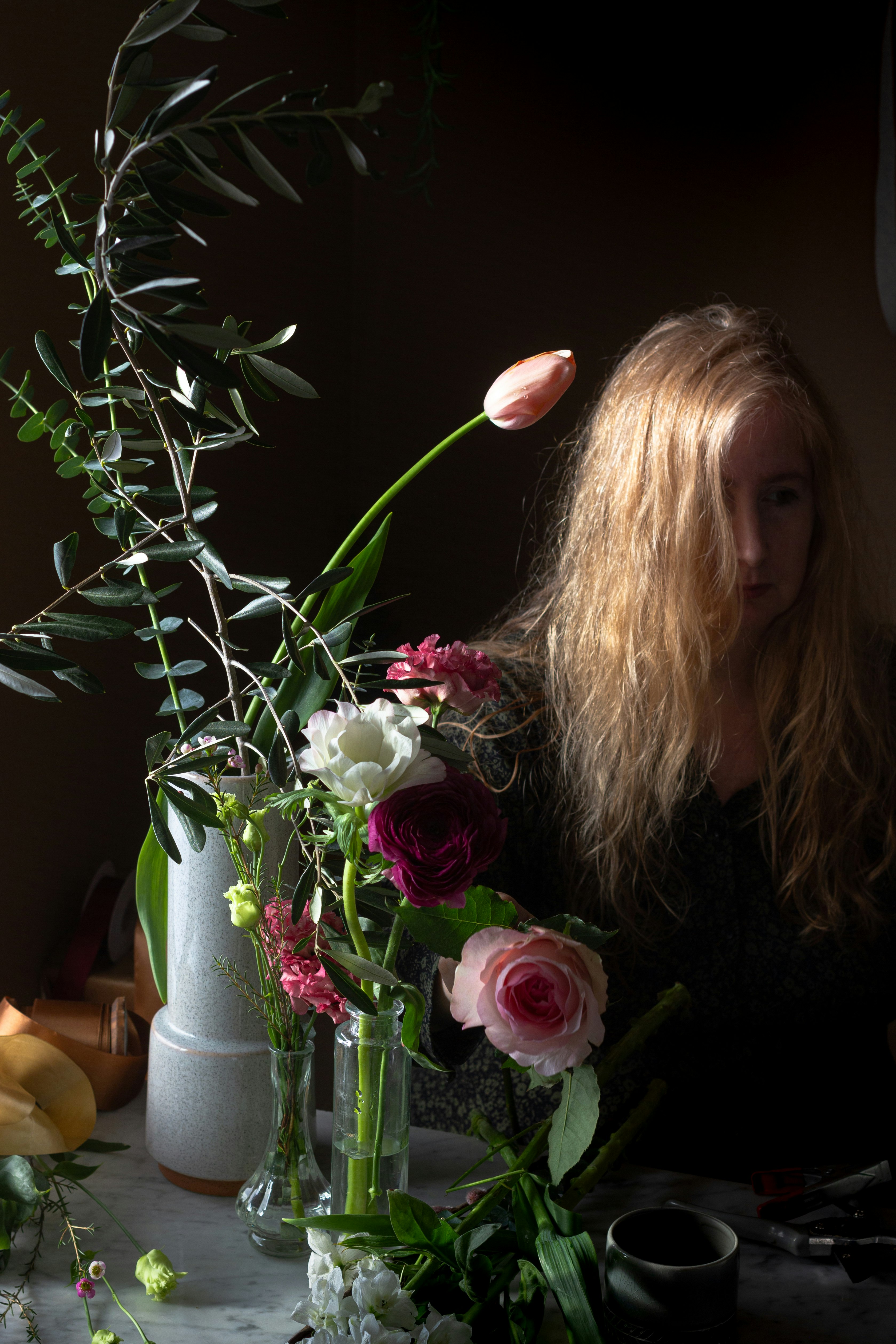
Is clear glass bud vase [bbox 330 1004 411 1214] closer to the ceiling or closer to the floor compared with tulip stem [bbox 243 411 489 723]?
closer to the floor

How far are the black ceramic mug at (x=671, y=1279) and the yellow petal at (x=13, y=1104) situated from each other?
358 millimetres

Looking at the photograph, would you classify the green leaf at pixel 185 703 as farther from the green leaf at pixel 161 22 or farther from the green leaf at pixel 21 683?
the green leaf at pixel 161 22

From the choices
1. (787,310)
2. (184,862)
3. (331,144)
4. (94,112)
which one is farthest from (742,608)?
(331,144)

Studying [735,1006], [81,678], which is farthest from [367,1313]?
[735,1006]

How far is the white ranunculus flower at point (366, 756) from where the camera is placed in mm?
500

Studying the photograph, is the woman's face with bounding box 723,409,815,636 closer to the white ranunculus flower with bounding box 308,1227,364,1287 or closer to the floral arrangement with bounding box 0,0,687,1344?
the floral arrangement with bounding box 0,0,687,1344

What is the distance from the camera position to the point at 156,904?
2.64 ft

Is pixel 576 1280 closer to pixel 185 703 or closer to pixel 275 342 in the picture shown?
pixel 185 703

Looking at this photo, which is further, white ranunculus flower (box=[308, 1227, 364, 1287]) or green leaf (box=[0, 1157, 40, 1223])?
green leaf (box=[0, 1157, 40, 1223])

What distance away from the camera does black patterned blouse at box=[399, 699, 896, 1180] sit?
113cm

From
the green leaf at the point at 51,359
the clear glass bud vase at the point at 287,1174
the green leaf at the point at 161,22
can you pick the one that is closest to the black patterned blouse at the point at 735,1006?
the clear glass bud vase at the point at 287,1174

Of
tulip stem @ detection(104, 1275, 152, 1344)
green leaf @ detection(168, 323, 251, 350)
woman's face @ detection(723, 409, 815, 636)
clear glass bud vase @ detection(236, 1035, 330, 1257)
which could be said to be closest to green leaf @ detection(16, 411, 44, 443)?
green leaf @ detection(168, 323, 251, 350)

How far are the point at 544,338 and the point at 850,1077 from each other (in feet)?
6.41

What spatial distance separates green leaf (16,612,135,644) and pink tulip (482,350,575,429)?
0.25 meters
